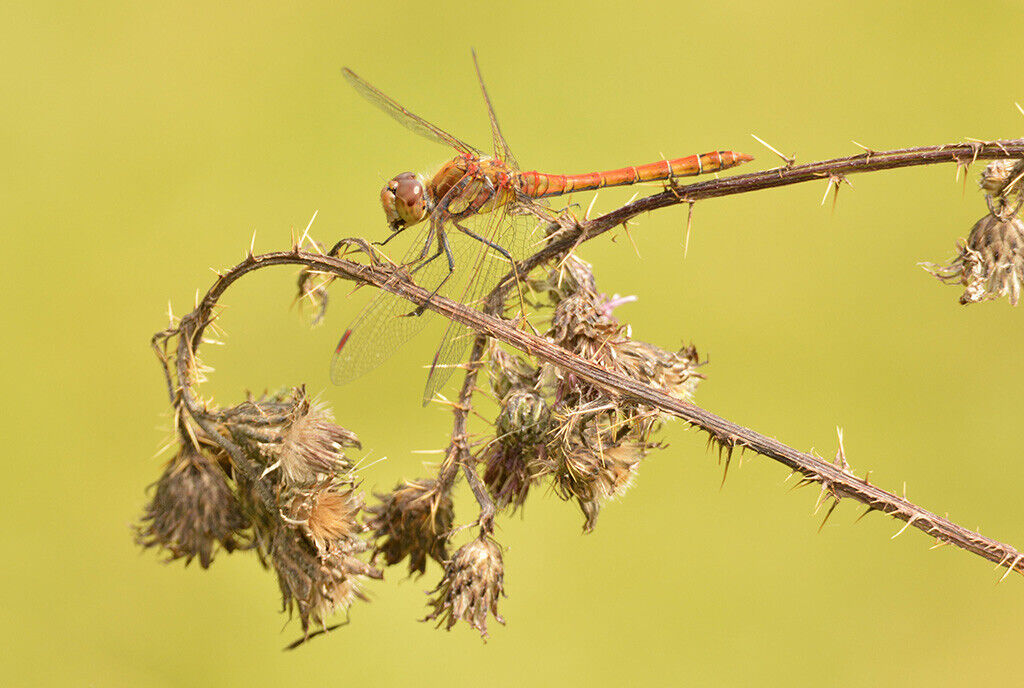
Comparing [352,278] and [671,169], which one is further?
[671,169]

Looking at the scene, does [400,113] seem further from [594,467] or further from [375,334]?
[594,467]

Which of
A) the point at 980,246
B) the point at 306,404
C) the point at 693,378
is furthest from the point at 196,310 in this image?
the point at 980,246

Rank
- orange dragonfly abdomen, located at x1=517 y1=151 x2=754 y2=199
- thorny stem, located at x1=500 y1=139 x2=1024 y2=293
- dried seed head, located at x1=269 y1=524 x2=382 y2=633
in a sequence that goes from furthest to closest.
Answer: orange dragonfly abdomen, located at x1=517 y1=151 x2=754 y2=199 < dried seed head, located at x1=269 y1=524 x2=382 y2=633 < thorny stem, located at x1=500 y1=139 x2=1024 y2=293

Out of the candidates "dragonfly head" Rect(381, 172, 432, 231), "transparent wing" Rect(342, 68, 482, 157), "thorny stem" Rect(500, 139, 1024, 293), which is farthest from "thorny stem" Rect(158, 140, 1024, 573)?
"transparent wing" Rect(342, 68, 482, 157)

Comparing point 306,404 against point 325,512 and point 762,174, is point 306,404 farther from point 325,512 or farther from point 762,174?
point 762,174

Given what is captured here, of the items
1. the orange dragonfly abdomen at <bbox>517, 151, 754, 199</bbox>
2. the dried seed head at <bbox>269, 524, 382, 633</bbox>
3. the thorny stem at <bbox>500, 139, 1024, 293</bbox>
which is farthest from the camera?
the orange dragonfly abdomen at <bbox>517, 151, 754, 199</bbox>

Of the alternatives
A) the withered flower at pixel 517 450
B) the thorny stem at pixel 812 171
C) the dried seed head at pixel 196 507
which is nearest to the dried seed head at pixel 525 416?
the withered flower at pixel 517 450

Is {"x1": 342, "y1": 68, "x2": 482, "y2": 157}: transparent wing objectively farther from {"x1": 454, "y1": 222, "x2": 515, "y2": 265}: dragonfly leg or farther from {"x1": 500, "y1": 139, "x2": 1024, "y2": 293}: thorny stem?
{"x1": 500, "y1": 139, "x2": 1024, "y2": 293}: thorny stem
